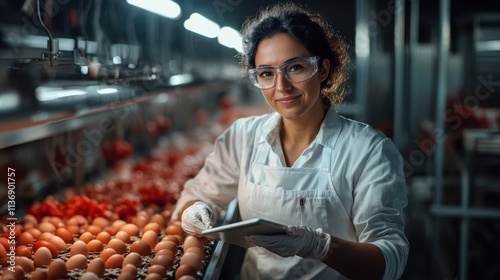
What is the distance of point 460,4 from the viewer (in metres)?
8.13

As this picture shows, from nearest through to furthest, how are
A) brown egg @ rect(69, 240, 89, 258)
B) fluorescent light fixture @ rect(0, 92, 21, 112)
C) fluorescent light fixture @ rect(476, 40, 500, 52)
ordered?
fluorescent light fixture @ rect(0, 92, 21, 112) < brown egg @ rect(69, 240, 89, 258) < fluorescent light fixture @ rect(476, 40, 500, 52)

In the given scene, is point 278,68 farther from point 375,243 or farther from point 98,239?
point 98,239

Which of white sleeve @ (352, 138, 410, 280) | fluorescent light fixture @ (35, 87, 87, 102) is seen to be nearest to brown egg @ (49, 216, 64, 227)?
fluorescent light fixture @ (35, 87, 87, 102)

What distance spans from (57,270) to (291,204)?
92 cm

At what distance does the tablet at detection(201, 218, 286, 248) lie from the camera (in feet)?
5.68

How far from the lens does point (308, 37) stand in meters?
2.28

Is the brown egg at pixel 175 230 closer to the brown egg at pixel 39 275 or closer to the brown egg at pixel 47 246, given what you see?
the brown egg at pixel 47 246

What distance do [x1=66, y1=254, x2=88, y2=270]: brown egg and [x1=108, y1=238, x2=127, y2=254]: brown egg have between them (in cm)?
18

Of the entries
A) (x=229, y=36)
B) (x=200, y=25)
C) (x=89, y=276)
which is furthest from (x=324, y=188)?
(x=229, y=36)

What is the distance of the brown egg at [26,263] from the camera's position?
197 centimetres

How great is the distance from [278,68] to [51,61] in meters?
0.86

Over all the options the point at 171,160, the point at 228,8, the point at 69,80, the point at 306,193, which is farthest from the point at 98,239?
the point at 171,160

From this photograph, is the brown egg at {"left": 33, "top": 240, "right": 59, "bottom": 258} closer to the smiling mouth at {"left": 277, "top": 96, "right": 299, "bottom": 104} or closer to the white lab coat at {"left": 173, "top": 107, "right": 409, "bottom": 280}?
the white lab coat at {"left": 173, "top": 107, "right": 409, "bottom": 280}

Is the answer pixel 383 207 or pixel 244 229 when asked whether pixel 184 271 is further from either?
pixel 383 207
